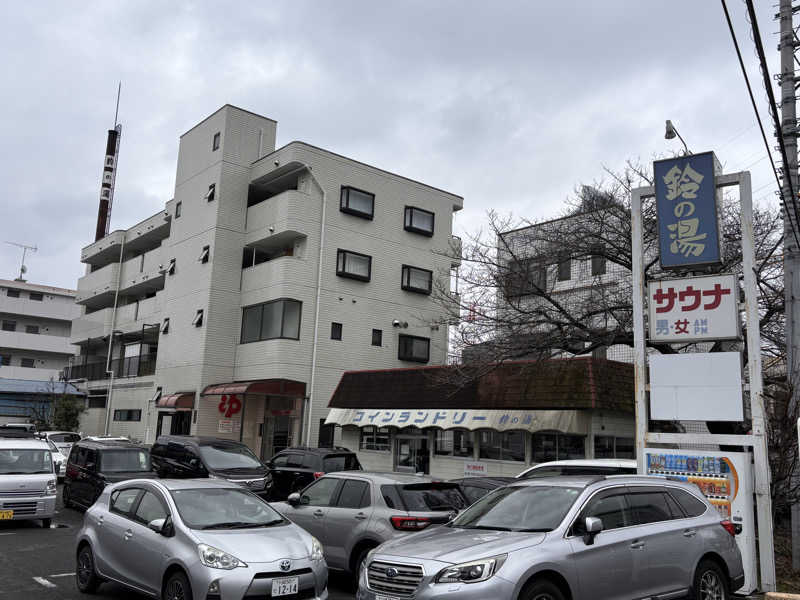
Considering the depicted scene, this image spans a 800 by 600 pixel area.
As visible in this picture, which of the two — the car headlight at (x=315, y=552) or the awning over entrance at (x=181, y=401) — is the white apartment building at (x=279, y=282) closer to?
the awning over entrance at (x=181, y=401)

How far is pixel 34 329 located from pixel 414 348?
161 feet

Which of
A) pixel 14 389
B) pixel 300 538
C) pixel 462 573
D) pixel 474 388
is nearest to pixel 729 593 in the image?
pixel 462 573

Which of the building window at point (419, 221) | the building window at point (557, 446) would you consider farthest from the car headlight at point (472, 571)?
the building window at point (419, 221)

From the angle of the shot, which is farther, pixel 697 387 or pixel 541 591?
pixel 697 387

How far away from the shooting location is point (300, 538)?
8.23 meters

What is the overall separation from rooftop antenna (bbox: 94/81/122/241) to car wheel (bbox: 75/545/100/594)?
1935 inches

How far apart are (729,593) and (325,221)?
25.0 meters

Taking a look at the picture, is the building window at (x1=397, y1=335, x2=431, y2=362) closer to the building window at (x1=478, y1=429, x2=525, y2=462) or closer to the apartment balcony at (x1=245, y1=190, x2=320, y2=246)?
the apartment balcony at (x1=245, y1=190, x2=320, y2=246)

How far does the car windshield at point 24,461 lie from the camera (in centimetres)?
1496

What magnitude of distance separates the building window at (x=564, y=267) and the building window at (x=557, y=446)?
4491 mm

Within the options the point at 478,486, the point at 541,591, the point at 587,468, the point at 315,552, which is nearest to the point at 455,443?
the point at 478,486

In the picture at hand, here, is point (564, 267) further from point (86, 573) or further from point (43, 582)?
point (43, 582)

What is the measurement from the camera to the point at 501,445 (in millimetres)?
22156

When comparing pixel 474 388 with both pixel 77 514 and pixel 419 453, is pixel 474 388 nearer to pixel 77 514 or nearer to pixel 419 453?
pixel 419 453
